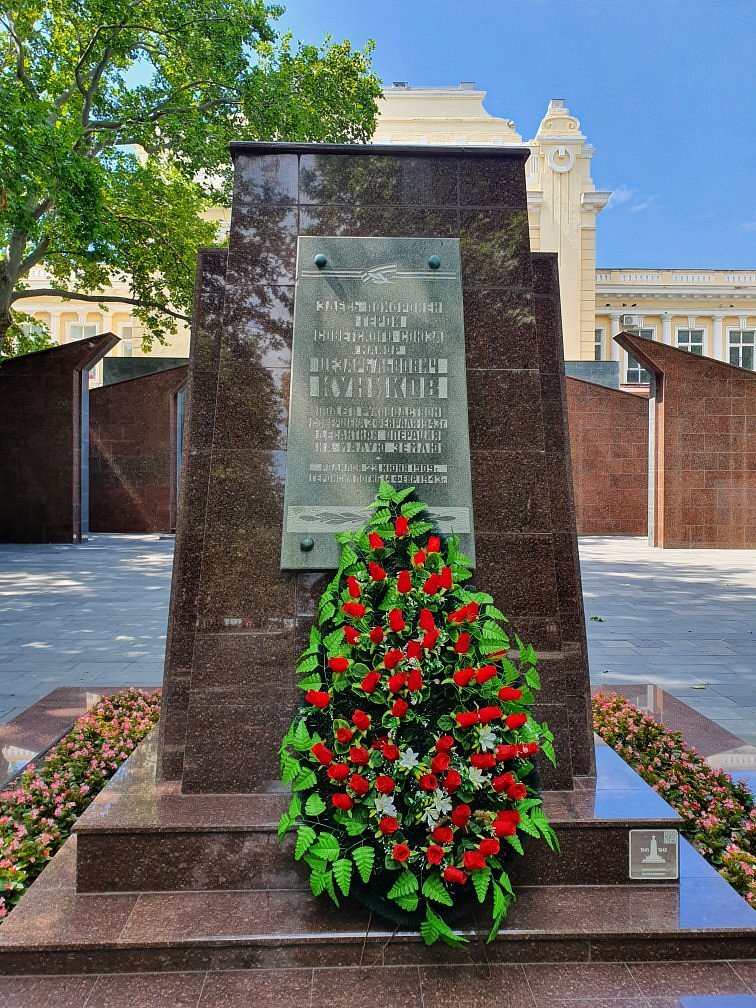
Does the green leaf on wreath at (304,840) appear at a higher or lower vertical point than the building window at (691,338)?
lower

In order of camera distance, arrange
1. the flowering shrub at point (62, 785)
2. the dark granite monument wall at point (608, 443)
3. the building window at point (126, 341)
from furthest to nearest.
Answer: the building window at point (126, 341)
the dark granite monument wall at point (608, 443)
the flowering shrub at point (62, 785)

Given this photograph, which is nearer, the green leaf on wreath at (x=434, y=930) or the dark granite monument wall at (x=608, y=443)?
the green leaf on wreath at (x=434, y=930)

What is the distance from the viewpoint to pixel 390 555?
2.90 meters

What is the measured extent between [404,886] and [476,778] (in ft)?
1.36

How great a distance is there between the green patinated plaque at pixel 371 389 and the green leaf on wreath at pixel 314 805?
1.00 m

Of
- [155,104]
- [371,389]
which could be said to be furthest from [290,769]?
[155,104]

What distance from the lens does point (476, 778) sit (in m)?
2.35

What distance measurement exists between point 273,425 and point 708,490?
51.4ft

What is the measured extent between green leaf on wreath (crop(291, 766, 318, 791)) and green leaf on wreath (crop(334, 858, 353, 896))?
10.1 inches

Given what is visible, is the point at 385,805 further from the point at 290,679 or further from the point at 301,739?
the point at 290,679

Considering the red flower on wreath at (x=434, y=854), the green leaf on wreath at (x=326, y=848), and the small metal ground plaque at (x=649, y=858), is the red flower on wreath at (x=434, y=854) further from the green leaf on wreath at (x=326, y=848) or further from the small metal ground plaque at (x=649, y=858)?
the small metal ground plaque at (x=649, y=858)

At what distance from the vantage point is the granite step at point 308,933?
7.75ft

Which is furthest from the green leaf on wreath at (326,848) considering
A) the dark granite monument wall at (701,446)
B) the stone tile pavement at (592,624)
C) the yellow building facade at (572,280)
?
the yellow building facade at (572,280)

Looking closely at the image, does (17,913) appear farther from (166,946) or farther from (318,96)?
(318,96)
